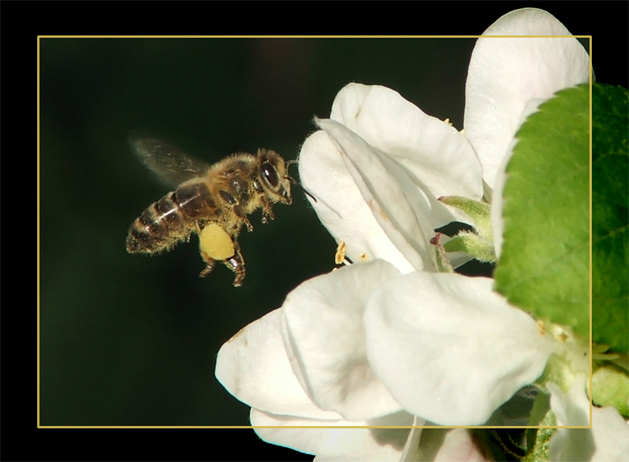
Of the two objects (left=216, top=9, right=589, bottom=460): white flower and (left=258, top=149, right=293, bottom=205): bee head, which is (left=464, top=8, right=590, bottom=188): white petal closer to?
(left=216, top=9, right=589, bottom=460): white flower

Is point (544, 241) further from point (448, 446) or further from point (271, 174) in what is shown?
point (271, 174)

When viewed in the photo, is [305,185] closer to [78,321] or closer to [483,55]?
[483,55]

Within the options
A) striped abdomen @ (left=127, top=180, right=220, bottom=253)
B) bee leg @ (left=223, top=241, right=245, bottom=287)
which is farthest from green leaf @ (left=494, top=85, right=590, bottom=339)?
striped abdomen @ (left=127, top=180, right=220, bottom=253)

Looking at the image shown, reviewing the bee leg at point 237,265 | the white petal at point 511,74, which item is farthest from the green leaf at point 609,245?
the bee leg at point 237,265

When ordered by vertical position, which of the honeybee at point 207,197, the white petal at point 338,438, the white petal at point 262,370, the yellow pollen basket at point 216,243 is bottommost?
the white petal at point 338,438

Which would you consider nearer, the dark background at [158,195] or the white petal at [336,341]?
the white petal at [336,341]

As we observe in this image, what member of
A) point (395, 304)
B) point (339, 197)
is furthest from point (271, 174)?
point (395, 304)

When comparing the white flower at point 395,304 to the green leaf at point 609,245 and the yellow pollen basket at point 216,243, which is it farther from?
the yellow pollen basket at point 216,243
